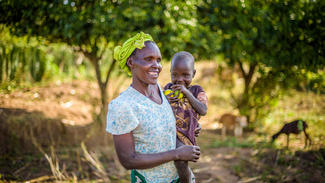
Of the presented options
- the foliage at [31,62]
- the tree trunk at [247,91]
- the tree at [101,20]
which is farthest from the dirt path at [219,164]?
the foliage at [31,62]

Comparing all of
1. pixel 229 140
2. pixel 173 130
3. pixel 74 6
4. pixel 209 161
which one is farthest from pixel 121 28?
pixel 229 140

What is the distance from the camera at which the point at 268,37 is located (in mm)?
5711

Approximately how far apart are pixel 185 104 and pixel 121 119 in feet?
1.98

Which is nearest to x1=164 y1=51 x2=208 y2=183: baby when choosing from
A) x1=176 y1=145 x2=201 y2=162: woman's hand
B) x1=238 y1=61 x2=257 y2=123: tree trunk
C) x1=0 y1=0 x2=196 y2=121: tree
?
x1=176 y1=145 x2=201 y2=162: woman's hand

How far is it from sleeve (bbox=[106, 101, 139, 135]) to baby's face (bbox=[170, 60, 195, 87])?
71 cm

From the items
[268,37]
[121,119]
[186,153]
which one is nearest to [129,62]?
[121,119]

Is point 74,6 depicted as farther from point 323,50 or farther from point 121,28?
point 323,50

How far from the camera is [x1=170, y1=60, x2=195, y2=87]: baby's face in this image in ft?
6.74

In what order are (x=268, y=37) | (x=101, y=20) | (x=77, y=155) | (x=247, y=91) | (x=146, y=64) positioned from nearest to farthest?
(x=146, y=64), (x=101, y=20), (x=77, y=155), (x=268, y=37), (x=247, y=91)

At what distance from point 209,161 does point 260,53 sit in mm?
2617

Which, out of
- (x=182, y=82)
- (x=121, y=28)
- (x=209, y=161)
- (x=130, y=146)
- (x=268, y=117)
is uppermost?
(x=121, y=28)

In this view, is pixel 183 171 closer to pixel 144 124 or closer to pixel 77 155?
pixel 144 124

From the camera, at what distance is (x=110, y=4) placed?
3902 millimetres

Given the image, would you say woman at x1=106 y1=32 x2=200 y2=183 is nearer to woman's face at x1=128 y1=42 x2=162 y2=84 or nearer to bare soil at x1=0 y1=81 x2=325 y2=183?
woman's face at x1=128 y1=42 x2=162 y2=84
